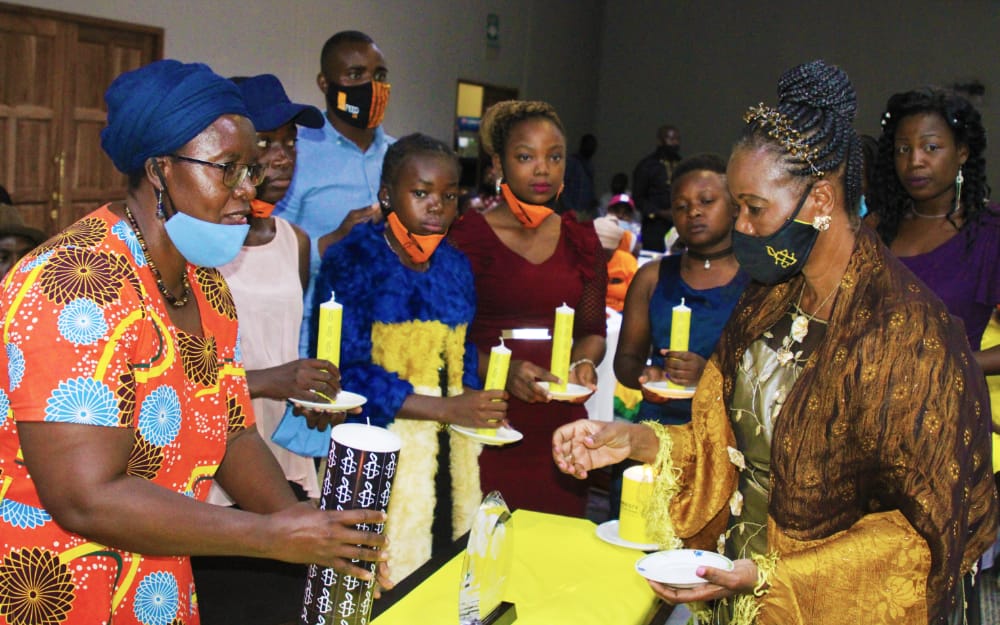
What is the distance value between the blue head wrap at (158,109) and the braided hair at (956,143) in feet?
8.66

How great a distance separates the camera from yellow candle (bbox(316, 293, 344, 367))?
8.59ft

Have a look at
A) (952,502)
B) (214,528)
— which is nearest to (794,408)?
(952,502)

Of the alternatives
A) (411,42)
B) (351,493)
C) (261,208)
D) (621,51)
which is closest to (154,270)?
(351,493)

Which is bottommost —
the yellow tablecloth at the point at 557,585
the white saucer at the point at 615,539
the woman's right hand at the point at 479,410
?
the yellow tablecloth at the point at 557,585

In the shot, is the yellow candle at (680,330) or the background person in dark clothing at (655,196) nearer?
the yellow candle at (680,330)

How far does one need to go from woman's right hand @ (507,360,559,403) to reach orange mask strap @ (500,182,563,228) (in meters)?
0.57

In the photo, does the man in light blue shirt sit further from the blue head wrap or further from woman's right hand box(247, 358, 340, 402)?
the blue head wrap

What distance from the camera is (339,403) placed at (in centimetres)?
262

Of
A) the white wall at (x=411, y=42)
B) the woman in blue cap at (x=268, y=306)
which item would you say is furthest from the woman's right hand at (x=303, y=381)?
the white wall at (x=411, y=42)

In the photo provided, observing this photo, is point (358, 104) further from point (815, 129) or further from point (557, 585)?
point (815, 129)

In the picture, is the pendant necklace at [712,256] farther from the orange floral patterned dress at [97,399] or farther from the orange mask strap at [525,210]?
the orange floral patterned dress at [97,399]

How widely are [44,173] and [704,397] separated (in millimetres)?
5814

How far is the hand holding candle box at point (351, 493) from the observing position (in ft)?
5.11

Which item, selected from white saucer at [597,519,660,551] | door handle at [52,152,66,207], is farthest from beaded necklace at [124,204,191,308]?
door handle at [52,152,66,207]
